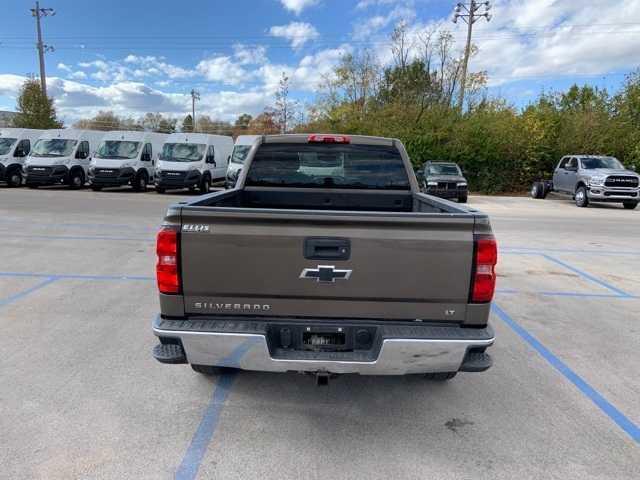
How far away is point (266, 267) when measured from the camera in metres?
2.77

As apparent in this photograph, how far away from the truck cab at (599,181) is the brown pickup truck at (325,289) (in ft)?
60.3

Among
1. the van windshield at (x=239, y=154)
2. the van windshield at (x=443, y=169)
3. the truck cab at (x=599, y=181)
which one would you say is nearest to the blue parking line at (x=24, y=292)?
the van windshield at (x=239, y=154)

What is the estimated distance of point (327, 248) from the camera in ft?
9.04

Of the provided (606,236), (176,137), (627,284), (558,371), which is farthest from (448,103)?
(558,371)

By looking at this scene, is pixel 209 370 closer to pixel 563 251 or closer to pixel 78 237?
pixel 78 237

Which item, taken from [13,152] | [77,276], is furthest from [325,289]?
[13,152]

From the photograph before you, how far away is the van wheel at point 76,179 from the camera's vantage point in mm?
20422

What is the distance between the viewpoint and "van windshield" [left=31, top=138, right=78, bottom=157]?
20.1 metres

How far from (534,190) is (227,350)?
945 inches

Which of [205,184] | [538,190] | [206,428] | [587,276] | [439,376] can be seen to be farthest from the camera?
[538,190]

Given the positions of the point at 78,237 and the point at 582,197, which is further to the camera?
the point at 582,197

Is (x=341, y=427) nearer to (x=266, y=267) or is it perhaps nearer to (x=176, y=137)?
(x=266, y=267)

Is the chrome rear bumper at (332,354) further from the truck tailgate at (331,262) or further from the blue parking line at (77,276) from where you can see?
the blue parking line at (77,276)

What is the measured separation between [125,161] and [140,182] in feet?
3.97
